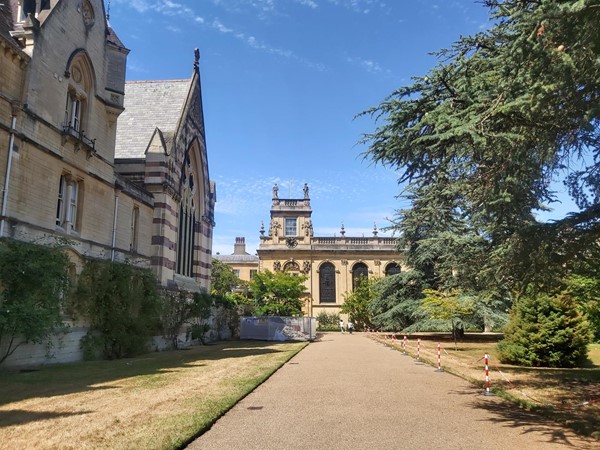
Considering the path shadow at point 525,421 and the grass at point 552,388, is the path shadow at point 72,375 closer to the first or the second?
the path shadow at point 525,421

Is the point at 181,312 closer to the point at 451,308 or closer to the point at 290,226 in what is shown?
the point at 451,308

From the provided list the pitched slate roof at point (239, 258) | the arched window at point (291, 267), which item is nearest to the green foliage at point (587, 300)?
the arched window at point (291, 267)

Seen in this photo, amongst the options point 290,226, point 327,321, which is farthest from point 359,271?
point 290,226

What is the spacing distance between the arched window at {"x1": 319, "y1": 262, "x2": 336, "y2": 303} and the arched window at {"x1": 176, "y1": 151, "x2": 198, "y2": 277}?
118ft

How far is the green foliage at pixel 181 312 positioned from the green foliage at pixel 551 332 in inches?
611

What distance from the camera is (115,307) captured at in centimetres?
1973

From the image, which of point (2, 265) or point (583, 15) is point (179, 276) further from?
point (583, 15)

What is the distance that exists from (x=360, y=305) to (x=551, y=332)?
4048 centimetres

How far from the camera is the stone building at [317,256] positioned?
67562 mm

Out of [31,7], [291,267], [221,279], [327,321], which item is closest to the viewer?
[31,7]

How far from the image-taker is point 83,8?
20516mm

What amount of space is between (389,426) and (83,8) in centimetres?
2015

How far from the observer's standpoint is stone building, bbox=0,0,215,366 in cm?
1617

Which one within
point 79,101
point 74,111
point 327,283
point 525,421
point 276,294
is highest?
point 79,101
